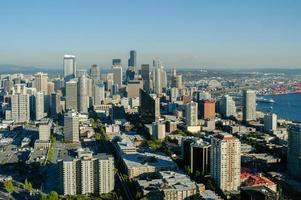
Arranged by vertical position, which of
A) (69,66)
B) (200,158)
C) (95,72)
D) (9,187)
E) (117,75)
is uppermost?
(69,66)

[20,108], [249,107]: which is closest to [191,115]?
[249,107]

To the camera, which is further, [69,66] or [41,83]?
[69,66]

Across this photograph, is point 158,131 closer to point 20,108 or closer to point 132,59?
point 20,108

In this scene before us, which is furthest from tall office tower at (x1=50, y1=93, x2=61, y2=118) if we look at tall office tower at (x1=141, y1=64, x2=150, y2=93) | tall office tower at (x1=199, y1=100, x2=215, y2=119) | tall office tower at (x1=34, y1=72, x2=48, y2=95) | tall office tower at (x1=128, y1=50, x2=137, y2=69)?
tall office tower at (x1=128, y1=50, x2=137, y2=69)

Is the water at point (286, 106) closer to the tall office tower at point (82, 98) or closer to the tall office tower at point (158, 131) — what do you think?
the tall office tower at point (158, 131)

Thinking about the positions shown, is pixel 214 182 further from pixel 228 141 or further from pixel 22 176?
pixel 22 176

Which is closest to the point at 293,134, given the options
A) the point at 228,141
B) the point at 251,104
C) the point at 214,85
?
the point at 228,141

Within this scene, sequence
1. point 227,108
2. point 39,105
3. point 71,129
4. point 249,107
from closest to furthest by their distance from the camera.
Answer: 1. point 71,129
2. point 249,107
3. point 39,105
4. point 227,108

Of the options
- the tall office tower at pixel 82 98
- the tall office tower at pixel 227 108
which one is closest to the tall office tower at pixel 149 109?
the tall office tower at pixel 227 108
